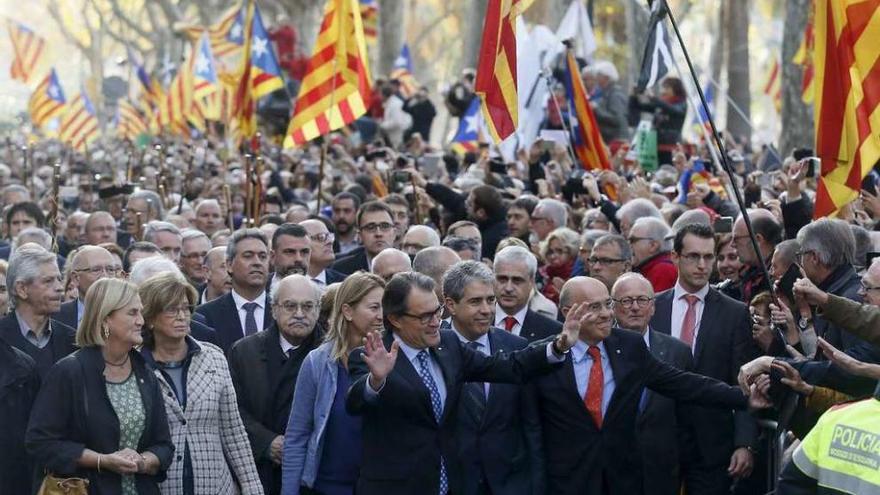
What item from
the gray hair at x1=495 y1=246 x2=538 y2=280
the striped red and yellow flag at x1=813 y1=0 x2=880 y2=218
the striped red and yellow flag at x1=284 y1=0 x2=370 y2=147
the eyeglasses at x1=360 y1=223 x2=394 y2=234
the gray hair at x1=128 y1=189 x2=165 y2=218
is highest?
the striped red and yellow flag at x1=284 y1=0 x2=370 y2=147

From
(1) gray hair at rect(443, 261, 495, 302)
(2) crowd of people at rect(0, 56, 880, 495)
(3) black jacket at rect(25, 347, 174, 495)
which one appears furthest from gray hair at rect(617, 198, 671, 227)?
(3) black jacket at rect(25, 347, 174, 495)

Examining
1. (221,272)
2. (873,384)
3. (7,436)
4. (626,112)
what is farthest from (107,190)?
(873,384)

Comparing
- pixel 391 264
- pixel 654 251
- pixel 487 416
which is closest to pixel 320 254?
pixel 391 264

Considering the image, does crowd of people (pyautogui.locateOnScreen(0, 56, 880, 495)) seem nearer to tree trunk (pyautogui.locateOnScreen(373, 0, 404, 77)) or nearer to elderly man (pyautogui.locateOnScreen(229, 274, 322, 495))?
elderly man (pyautogui.locateOnScreen(229, 274, 322, 495))

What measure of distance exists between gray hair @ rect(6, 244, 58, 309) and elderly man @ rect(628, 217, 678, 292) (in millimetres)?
3675

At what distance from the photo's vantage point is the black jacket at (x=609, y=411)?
979 cm

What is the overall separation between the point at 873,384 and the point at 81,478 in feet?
11.1

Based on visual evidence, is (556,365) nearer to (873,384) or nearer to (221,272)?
(873,384)

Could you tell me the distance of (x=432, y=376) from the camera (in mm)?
9148

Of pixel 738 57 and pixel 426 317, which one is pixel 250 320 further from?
pixel 738 57

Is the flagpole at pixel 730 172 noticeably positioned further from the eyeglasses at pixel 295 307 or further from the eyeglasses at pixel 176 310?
the eyeglasses at pixel 176 310

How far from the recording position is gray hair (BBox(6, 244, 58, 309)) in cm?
1039

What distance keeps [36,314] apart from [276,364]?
1255 millimetres

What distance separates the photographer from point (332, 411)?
9.32 metres
